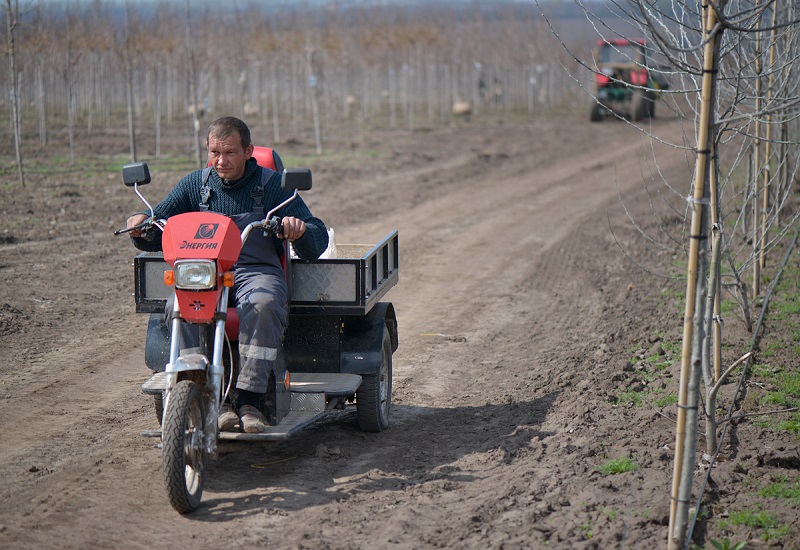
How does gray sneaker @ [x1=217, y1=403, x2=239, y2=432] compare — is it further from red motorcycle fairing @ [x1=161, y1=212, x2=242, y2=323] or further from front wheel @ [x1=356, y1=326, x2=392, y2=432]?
front wheel @ [x1=356, y1=326, x2=392, y2=432]

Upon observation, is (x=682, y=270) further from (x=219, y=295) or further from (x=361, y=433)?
(x=219, y=295)

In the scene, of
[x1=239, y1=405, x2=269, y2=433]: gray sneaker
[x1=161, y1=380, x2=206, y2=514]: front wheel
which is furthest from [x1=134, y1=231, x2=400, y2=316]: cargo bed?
[x1=161, y1=380, x2=206, y2=514]: front wheel

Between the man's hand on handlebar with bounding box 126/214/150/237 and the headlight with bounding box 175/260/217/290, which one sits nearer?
the headlight with bounding box 175/260/217/290

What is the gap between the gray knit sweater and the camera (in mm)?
5230

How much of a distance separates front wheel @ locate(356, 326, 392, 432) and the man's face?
4.44 feet

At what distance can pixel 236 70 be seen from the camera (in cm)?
3186

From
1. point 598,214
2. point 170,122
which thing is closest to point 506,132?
point 170,122

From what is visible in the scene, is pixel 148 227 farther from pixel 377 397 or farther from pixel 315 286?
pixel 377 397

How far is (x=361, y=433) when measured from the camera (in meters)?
5.82

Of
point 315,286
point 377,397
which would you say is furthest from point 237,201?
point 377,397

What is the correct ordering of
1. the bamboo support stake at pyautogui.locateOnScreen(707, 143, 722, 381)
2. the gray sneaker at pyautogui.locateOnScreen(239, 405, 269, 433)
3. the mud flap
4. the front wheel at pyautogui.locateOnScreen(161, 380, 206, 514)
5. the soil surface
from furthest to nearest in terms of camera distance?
1. the mud flap
2. the gray sneaker at pyautogui.locateOnScreen(239, 405, 269, 433)
3. the bamboo support stake at pyautogui.locateOnScreen(707, 143, 722, 381)
4. the soil surface
5. the front wheel at pyautogui.locateOnScreen(161, 380, 206, 514)

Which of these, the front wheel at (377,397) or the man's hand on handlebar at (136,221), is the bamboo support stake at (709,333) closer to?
the front wheel at (377,397)

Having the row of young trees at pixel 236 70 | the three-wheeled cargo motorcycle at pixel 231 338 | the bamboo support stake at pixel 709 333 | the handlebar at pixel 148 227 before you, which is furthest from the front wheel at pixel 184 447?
the row of young trees at pixel 236 70

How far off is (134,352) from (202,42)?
26.0m
